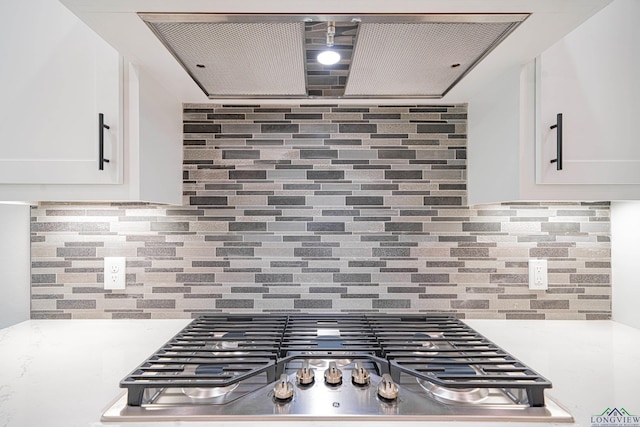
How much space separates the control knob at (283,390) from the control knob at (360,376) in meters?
0.15

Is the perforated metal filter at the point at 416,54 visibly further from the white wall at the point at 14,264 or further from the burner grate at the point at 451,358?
the white wall at the point at 14,264

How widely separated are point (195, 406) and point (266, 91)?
0.99 meters

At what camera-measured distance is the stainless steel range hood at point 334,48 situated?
0.87 metres

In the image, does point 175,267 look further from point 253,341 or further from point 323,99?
point 323,99

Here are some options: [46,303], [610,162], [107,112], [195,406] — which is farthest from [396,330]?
[46,303]

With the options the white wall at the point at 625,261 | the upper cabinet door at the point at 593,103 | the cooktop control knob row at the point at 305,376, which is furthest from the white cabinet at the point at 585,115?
the cooktop control knob row at the point at 305,376

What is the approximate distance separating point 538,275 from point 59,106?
172 centimetres

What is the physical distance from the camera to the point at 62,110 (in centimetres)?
106

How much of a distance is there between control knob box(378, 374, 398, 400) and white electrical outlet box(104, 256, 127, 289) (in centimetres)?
109

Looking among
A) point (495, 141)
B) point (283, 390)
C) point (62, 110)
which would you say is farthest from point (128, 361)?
point (495, 141)

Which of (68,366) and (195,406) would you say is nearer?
(195,406)

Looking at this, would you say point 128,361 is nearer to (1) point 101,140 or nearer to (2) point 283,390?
(2) point 283,390

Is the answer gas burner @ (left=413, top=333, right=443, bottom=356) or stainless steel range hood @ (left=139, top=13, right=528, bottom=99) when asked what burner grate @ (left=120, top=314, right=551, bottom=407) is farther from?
stainless steel range hood @ (left=139, top=13, right=528, bottom=99)

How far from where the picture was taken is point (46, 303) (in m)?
1.41
